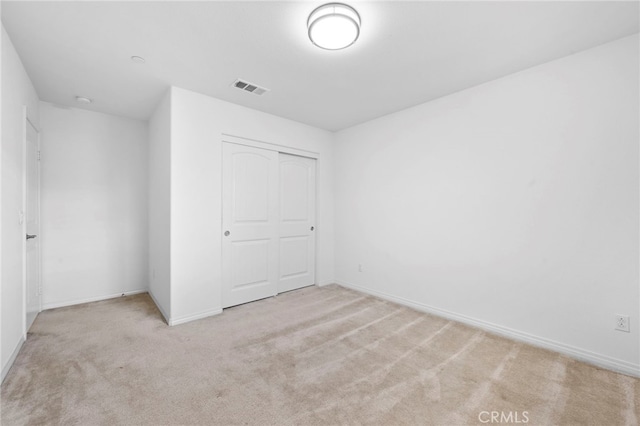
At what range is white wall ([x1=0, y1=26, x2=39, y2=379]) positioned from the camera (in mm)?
1960

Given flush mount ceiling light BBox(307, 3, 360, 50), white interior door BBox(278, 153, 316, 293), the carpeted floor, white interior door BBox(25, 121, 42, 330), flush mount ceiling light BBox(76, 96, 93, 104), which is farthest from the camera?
white interior door BBox(278, 153, 316, 293)

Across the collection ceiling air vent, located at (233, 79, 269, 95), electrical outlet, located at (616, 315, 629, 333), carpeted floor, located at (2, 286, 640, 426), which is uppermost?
ceiling air vent, located at (233, 79, 269, 95)

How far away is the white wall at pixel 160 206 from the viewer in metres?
2.93

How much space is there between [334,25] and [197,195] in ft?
7.28

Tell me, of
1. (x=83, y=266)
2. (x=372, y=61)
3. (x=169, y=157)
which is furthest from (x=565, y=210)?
(x=83, y=266)

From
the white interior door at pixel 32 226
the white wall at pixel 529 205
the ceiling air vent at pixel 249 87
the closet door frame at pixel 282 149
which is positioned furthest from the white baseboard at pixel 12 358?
the white wall at pixel 529 205

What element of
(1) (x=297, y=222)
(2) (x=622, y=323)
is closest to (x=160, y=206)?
(1) (x=297, y=222)

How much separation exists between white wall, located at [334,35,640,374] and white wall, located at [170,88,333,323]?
2169 millimetres

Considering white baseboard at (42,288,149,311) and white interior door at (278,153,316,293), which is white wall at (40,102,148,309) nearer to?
white baseboard at (42,288,149,311)

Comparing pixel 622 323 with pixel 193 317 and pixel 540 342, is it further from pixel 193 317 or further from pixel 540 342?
pixel 193 317

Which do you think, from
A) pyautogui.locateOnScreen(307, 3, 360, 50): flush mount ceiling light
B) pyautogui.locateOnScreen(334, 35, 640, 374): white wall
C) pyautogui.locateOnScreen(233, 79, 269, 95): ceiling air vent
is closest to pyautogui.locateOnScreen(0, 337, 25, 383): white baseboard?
pyautogui.locateOnScreen(233, 79, 269, 95): ceiling air vent

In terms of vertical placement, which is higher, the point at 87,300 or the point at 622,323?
the point at 622,323

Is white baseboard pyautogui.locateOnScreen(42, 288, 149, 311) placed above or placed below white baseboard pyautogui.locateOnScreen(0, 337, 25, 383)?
below

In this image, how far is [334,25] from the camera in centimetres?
178
